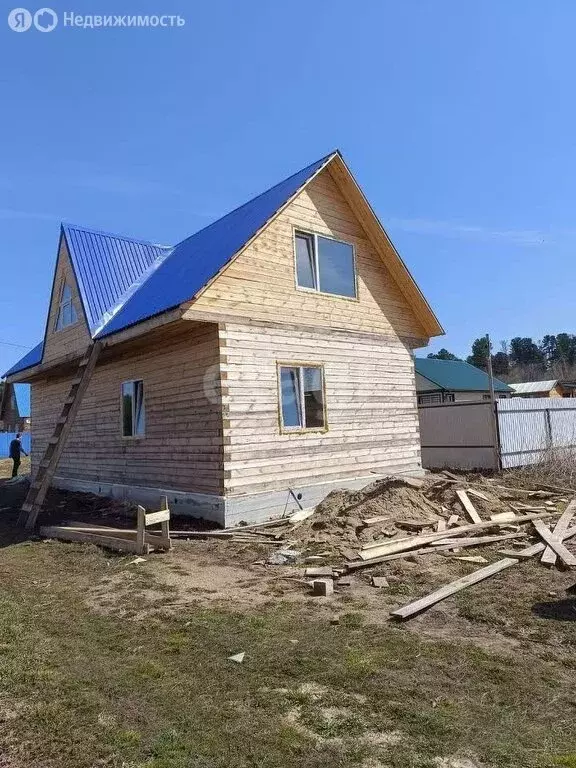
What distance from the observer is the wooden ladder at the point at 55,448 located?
12211 millimetres

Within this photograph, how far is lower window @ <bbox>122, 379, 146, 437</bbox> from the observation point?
13.7 m

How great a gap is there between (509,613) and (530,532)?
411cm

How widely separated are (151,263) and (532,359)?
108 metres

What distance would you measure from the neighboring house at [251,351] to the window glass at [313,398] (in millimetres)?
33

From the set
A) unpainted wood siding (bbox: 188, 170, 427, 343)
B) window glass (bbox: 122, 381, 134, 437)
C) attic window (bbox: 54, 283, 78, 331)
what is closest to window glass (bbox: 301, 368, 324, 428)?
unpainted wood siding (bbox: 188, 170, 427, 343)

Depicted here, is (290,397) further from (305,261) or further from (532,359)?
(532,359)

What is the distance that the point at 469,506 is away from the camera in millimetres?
10836

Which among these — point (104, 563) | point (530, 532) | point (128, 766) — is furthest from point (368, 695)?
point (530, 532)

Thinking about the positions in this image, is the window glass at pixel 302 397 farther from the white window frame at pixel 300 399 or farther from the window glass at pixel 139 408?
the window glass at pixel 139 408

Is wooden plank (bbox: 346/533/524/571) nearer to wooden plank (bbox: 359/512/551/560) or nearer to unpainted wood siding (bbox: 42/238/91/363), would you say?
wooden plank (bbox: 359/512/551/560)

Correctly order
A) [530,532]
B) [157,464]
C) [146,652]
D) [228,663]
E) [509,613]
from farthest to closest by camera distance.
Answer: [157,464]
[530,532]
[509,613]
[146,652]
[228,663]

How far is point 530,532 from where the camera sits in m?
9.55

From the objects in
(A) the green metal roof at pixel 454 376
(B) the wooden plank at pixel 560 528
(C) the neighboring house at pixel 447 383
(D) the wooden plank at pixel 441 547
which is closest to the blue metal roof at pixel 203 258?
(D) the wooden plank at pixel 441 547

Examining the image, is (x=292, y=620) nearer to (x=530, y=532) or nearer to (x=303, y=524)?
(x=303, y=524)
